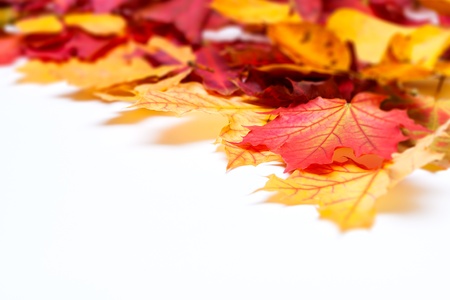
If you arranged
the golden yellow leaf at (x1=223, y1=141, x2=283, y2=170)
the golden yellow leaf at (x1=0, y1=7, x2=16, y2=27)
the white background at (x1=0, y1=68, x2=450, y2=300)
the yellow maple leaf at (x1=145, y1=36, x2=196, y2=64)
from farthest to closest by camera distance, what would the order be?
the golden yellow leaf at (x1=0, y1=7, x2=16, y2=27) → the yellow maple leaf at (x1=145, y1=36, x2=196, y2=64) → the golden yellow leaf at (x1=223, y1=141, x2=283, y2=170) → the white background at (x1=0, y1=68, x2=450, y2=300)

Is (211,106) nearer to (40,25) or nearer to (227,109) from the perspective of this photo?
(227,109)

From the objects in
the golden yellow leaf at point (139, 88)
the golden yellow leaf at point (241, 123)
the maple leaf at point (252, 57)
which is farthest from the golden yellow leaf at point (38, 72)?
the golden yellow leaf at point (241, 123)

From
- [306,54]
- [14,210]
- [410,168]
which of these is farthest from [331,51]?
[14,210]

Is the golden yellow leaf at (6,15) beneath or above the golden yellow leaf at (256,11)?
above

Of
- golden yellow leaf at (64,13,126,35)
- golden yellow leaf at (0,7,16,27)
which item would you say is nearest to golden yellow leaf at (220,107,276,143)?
golden yellow leaf at (64,13,126,35)

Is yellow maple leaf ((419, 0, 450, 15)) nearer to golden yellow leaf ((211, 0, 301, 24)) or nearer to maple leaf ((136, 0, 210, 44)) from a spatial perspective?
golden yellow leaf ((211, 0, 301, 24))

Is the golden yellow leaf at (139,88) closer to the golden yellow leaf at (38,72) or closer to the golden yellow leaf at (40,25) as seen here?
the golden yellow leaf at (38,72)

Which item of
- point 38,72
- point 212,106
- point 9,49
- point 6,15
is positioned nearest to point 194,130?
point 212,106
